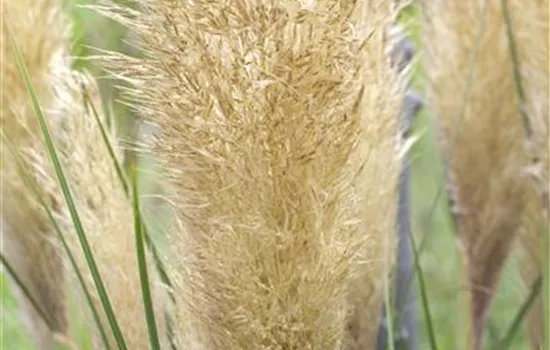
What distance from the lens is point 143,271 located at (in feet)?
3.91

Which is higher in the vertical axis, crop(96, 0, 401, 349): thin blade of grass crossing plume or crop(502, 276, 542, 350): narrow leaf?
crop(96, 0, 401, 349): thin blade of grass crossing plume

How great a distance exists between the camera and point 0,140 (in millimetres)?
1569

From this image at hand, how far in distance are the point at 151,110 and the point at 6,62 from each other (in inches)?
20.5

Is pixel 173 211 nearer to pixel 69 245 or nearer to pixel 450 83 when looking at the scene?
pixel 69 245

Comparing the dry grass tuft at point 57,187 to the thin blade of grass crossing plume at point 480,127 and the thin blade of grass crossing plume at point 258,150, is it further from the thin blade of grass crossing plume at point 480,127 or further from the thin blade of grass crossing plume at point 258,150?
the thin blade of grass crossing plume at point 480,127

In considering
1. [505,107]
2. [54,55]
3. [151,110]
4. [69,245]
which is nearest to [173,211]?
[151,110]

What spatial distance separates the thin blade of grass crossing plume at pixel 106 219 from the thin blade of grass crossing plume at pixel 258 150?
23 centimetres

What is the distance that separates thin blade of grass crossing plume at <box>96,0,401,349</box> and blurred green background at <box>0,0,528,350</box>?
660 millimetres

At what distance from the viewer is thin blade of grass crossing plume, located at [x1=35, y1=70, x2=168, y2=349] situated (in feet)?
4.41

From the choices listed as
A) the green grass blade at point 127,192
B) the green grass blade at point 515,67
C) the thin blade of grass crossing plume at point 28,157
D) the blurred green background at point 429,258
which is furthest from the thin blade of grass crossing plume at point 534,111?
the thin blade of grass crossing plume at point 28,157

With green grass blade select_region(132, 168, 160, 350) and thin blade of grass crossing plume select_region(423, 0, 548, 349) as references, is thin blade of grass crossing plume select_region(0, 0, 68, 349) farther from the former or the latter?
thin blade of grass crossing plume select_region(423, 0, 548, 349)

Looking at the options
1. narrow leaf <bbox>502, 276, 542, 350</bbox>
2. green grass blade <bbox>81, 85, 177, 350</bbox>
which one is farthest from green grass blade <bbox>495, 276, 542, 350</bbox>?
green grass blade <bbox>81, 85, 177, 350</bbox>

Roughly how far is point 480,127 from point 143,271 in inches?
29.2

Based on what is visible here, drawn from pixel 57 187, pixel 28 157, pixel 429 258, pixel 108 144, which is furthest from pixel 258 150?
pixel 429 258
